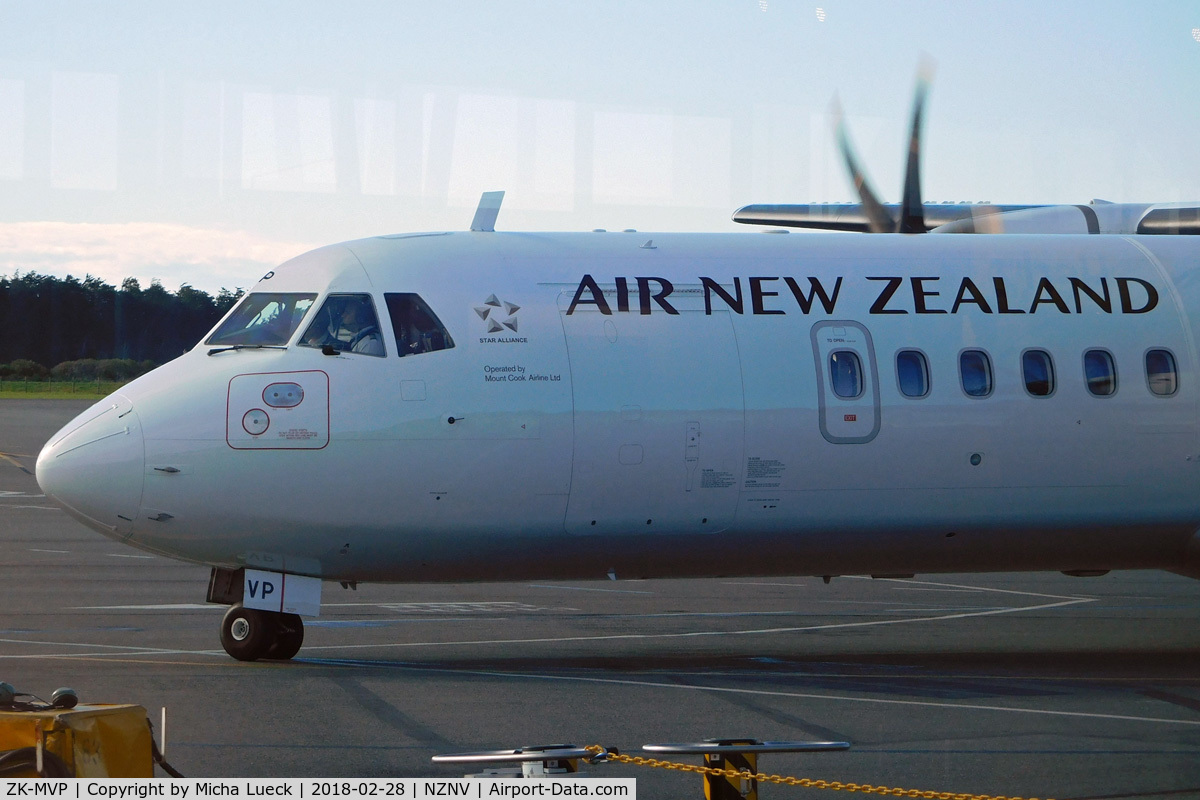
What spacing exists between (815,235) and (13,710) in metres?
8.68

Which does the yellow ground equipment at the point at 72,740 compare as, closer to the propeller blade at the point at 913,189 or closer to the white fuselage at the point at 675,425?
the white fuselage at the point at 675,425

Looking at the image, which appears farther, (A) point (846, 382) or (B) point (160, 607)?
(B) point (160, 607)

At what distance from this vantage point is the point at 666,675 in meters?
11.7

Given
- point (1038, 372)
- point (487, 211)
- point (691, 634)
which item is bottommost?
point (691, 634)

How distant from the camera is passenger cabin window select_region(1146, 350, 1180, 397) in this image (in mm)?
12805

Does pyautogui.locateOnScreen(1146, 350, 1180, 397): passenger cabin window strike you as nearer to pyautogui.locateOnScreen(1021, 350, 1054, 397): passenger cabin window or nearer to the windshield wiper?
pyautogui.locateOnScreen(1021, 350, 1054, 397): passenger cabin window

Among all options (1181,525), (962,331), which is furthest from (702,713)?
(1181,525)

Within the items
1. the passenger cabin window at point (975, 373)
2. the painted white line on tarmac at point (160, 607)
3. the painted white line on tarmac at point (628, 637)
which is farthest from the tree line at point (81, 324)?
the passenger cabin window at point (975, 373)

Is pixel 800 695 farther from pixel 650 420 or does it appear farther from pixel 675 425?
pixel 650 420

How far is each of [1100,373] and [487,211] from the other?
19.1ft

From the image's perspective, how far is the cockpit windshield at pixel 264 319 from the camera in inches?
458

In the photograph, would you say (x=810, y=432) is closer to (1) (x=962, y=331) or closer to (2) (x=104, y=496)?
(1) (x=962, y=331)

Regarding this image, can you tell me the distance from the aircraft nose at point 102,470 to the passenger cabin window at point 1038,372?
25.1 feet

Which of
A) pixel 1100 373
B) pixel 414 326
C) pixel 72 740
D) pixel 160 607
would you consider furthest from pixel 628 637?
pixel 72 740
